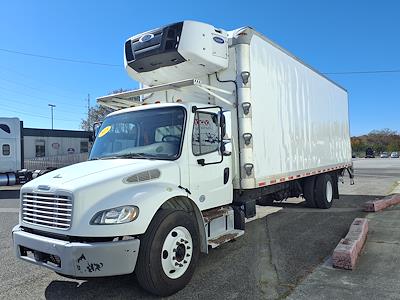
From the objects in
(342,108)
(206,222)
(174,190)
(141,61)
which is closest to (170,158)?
(174,190)

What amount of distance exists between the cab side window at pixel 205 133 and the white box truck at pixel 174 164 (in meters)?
A: 0.02

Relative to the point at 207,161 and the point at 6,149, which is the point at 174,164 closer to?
the point at 207,161

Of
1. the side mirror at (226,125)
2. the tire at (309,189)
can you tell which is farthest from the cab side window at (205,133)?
the tire at (309,189)

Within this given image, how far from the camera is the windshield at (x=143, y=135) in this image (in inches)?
209

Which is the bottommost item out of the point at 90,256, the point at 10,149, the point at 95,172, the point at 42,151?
the point at 90,256

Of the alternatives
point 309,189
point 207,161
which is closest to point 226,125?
point 207,161

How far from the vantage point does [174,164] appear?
5.09 m

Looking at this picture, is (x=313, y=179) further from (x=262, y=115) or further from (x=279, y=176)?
(x=262, y=115)

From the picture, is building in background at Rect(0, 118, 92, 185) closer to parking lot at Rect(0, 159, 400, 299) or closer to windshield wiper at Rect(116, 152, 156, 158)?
parking lot at Rect(0, 159, 400, 299)

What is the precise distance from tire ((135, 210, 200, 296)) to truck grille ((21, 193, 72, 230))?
3.03 feet

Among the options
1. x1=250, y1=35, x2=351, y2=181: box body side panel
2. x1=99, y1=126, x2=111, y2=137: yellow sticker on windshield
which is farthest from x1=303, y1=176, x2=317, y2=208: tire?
x1=99, y1=126, x2=111, y2=137: yellow sticker on windshield

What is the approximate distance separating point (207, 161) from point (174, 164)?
76cm

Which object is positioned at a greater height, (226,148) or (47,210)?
(226,148)

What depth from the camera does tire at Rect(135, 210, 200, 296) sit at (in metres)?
4.29
